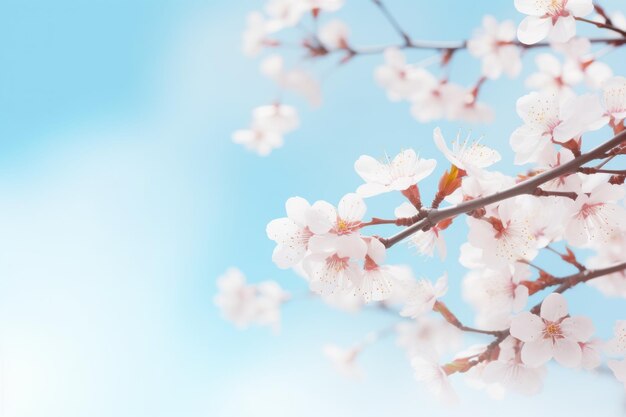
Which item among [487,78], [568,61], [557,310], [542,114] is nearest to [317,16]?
[487,78]

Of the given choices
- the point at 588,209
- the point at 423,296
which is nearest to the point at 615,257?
the point at 588,209

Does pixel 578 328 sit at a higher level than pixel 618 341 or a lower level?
higher

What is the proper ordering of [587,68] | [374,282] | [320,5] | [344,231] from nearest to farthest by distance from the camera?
[344,231] < [374,282] < [587,68] < [320,5]

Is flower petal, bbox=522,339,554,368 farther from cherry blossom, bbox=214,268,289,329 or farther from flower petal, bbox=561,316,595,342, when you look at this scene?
cherry blossom, bbox=214,268,289,329

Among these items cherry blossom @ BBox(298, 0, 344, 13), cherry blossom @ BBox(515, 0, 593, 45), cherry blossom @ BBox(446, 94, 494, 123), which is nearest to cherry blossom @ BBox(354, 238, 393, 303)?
cherry blossom @ BBox(515, 0, 593, 45)

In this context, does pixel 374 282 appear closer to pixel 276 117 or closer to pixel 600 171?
pixel 600 171

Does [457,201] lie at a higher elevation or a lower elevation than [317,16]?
lower

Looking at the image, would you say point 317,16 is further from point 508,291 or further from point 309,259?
point 309,259
